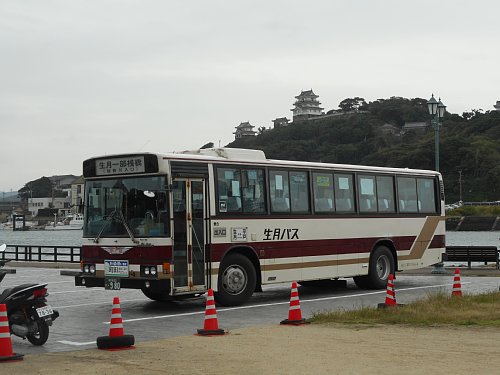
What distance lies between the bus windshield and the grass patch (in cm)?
385

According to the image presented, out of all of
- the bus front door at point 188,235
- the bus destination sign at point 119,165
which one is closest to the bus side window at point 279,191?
the bus front door at point 188,235

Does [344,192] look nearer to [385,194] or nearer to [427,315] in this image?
[385,194]

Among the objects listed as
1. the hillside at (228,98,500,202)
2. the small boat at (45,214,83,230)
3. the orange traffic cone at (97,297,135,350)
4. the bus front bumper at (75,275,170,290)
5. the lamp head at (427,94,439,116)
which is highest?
the hillside at (228,98,500,202)

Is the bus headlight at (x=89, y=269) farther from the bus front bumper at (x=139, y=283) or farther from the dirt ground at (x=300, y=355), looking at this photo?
the dirt ground at (x=300, y=355)

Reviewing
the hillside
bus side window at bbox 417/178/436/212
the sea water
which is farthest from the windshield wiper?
the hillside

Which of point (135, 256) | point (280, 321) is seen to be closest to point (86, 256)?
point (135, 256)

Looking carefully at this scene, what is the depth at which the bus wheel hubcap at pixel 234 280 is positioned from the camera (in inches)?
666

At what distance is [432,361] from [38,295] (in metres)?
5.90

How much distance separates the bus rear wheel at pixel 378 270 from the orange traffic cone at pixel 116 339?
11.0 meters

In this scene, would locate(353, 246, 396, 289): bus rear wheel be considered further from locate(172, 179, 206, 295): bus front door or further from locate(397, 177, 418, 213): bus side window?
locate(172, 179, 206, 295): bus front door

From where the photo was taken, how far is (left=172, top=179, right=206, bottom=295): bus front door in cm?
1593

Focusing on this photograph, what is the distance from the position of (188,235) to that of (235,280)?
66.1 inches

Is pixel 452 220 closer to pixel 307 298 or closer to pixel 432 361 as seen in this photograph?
pixel 307 298

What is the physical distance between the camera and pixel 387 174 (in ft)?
71.7
